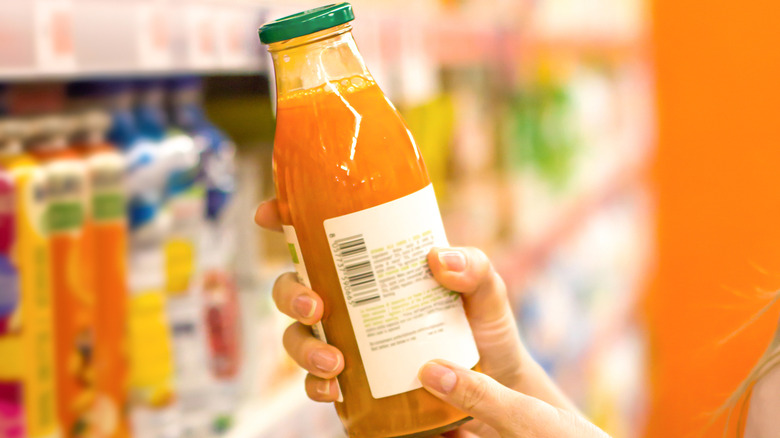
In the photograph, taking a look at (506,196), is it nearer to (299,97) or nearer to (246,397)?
(246,397)

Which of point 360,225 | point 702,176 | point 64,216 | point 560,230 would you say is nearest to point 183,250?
point 64,216

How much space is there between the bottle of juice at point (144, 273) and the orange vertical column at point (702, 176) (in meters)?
2.32

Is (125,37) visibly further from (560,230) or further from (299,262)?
(560,230)

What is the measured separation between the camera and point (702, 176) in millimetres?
3299

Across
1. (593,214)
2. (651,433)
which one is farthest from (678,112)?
(651,433)

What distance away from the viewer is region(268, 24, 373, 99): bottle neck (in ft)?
2.11

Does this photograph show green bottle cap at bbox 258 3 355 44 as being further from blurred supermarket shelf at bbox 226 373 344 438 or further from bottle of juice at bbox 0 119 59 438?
blurred supermarket shelf at bbox 226 373 344 438

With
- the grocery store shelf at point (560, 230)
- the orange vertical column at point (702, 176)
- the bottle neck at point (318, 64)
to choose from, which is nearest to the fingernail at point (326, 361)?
the bottle neck at point (318, 64)

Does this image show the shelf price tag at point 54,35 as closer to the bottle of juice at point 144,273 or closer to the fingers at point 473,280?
the bottle of juice at point 144,273

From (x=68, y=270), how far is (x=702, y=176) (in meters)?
3.03

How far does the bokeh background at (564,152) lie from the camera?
806 millimetres

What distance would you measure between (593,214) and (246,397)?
6.17ft

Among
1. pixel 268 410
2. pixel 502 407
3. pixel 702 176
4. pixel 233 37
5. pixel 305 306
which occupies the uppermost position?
pixel 233 37

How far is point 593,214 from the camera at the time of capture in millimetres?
2709
